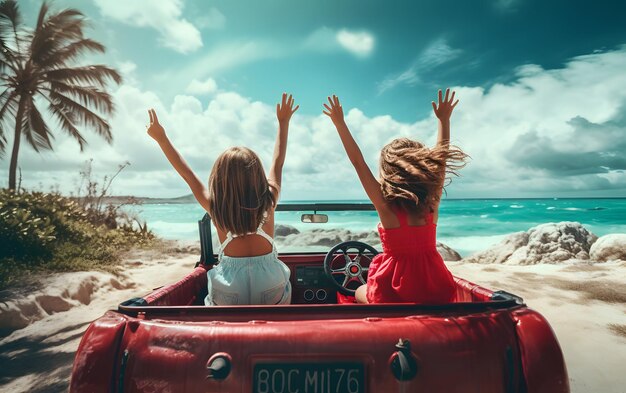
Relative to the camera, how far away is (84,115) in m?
17.1

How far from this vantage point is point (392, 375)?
1.49 metres

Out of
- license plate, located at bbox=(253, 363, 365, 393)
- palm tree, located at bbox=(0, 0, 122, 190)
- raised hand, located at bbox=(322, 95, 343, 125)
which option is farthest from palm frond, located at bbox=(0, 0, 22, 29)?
license plate, located at bbox=(253, 363, 365, 393)

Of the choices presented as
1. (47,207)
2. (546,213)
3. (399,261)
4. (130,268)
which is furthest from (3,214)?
(546,213)

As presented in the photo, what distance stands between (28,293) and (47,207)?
4.80 meters

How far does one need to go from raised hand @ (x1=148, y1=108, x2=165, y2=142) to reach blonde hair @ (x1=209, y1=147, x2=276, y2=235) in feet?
2.22

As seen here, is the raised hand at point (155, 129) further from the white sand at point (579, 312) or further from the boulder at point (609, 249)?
the boulder at point (609, 249)

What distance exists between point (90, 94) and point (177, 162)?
17.2 m

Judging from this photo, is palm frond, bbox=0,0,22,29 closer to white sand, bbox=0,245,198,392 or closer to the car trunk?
white sand, bbox=0,245,198,392

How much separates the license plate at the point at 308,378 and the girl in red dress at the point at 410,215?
854 mm

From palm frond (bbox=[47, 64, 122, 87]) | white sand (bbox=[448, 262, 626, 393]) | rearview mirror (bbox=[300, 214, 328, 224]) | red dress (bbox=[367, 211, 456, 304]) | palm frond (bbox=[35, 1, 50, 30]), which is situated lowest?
white sand (bbox=[448, 262, 626, 393])

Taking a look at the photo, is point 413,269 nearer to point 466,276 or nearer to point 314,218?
point 314,218

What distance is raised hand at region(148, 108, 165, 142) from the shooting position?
2.77 meters

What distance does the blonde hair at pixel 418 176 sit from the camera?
2.22 meters

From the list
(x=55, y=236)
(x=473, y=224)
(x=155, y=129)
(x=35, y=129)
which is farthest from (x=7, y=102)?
(x=473, y=224)
